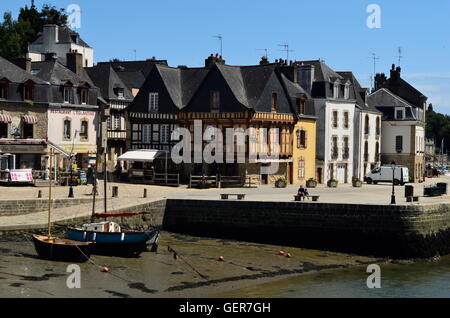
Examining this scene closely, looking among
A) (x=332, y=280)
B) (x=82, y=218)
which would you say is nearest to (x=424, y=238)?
(x=332, y=280)

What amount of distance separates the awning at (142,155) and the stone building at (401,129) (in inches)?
944

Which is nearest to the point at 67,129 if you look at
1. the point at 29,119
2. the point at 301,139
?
the point at 29,119

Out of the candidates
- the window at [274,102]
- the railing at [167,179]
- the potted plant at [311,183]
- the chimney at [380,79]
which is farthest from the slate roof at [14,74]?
the chimney at [380,79]

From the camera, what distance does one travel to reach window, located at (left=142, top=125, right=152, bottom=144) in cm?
5662

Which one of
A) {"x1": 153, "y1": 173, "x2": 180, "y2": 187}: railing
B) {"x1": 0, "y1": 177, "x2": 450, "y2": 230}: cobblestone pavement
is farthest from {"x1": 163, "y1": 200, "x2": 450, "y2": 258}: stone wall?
{"x1": 153, "y1": 173, "x2": 180, "y2": 187}: railing

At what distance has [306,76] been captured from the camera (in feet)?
202

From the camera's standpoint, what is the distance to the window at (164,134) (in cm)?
5583

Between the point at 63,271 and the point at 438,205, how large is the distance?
1976 cm

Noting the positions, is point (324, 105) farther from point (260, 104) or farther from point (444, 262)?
point (444, 262)

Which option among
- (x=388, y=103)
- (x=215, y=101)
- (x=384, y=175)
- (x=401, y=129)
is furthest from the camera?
(x=388, y=103)

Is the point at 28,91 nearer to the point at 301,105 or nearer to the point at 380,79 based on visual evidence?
the point at 301,105

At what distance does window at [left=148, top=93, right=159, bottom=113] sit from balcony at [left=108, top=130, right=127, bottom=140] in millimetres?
5841

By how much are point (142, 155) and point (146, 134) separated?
2487mm

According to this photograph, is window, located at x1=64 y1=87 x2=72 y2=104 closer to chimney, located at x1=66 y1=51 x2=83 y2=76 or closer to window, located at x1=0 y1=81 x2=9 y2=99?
window, located at x1=0 y1=81 x2=9 y2=99
